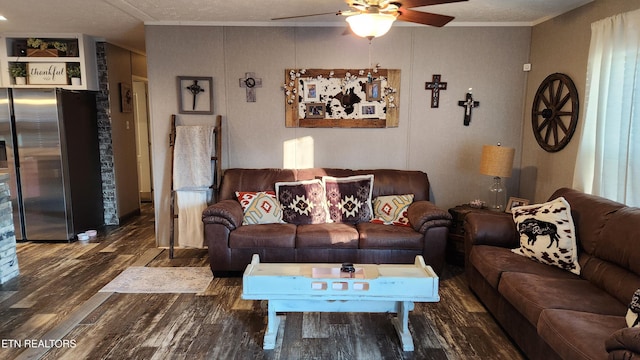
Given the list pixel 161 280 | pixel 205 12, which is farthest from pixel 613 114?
pixel 161 280

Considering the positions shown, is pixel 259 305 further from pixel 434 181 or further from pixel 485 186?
pixel 485 186

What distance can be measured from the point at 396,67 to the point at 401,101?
37 cm

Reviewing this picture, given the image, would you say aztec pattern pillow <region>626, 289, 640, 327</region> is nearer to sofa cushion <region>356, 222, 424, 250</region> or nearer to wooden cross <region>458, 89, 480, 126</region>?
sofa cushion <region>356, 222, 424, 250</region>

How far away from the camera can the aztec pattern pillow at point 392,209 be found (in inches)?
154

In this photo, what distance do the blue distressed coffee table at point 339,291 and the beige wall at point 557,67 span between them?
200cm

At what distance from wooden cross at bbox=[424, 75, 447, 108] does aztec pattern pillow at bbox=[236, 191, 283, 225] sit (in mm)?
2041

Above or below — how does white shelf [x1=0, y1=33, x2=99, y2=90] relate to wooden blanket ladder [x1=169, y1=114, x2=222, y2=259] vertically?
above

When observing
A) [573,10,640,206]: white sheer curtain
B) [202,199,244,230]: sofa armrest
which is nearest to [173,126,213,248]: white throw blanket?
[202,199,244,230]: sofa armrest

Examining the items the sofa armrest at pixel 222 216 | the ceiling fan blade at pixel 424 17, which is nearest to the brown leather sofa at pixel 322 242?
the sofa armrest at pixel 222 216

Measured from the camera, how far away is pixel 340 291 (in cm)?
247

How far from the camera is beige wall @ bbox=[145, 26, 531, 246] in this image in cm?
423

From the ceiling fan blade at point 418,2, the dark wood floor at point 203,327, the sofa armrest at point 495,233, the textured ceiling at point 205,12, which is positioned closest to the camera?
the ceiling fan blade at point 418,2

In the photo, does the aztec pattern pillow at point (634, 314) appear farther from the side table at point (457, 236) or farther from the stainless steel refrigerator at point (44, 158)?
the stainless steel refrigerator at point (44, 158)

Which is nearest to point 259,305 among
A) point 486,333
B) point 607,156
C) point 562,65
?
point 486,333
